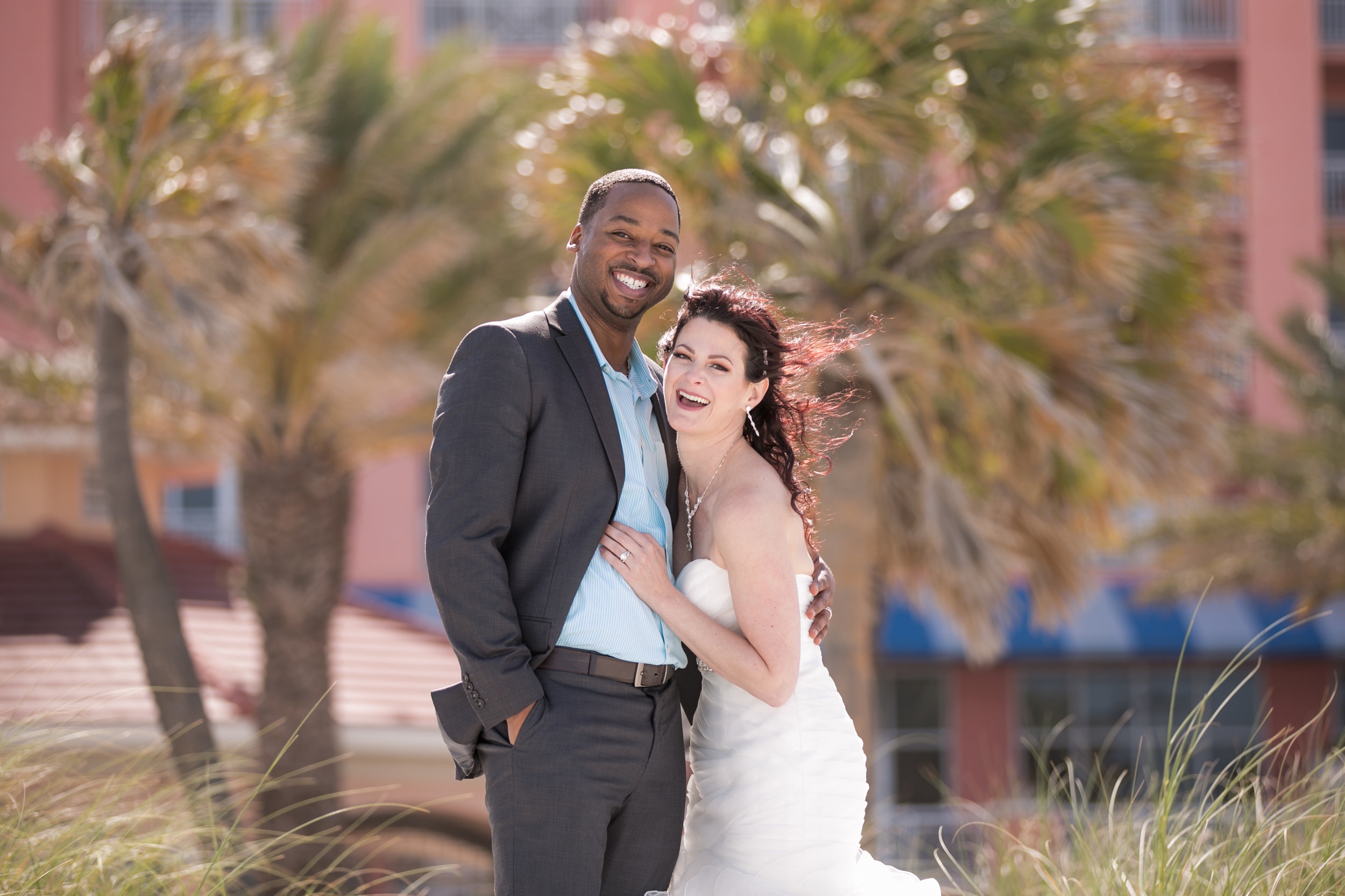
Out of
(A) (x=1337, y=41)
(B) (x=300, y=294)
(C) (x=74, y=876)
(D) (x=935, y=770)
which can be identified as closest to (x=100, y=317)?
(B) (x=300, y=294)

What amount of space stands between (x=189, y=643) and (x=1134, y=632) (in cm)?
1425

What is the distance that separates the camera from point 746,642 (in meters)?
3.12

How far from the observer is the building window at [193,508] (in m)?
22.5

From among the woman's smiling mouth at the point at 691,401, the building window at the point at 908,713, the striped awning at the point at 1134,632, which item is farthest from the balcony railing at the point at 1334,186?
the woman's smiling mouth at the point at 691,401

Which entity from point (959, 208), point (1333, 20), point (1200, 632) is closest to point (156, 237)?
point (959, 208)

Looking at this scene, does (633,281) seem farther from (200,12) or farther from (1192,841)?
(200,12)

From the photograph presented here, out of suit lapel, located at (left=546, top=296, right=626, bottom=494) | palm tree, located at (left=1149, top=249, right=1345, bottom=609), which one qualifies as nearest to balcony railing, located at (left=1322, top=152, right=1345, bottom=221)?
palm tree, located at (left=1149, top=249, right=1345, bottom=609)

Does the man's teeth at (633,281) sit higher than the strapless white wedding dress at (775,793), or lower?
higher

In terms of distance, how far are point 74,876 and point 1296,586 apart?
1666 centimetres

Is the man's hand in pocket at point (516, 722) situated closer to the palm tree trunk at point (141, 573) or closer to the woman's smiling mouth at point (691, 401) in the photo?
the woman's smiling mouth at point (691, 401)

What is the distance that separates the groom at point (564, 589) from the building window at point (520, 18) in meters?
20.9

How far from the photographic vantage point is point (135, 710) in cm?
985

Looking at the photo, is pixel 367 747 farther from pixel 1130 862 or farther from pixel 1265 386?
pixel 1265 386

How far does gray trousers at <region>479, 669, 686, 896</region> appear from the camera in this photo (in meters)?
2.81
